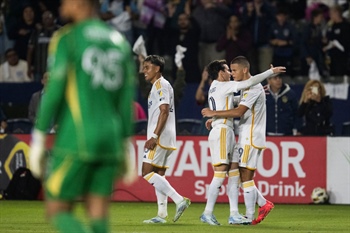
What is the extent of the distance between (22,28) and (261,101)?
9.72 metres

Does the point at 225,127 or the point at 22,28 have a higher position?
the point at 22,28

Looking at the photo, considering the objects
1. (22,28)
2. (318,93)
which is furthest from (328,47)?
(22,28)

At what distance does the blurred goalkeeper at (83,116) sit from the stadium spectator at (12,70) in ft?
46.7

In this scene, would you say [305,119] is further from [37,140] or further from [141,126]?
[37,140]

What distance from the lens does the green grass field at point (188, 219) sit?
39.0 ft

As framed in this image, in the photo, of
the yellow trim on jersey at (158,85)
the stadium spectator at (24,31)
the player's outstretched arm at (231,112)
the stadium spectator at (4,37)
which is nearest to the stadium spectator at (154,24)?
the stadium spectator at (24,31)

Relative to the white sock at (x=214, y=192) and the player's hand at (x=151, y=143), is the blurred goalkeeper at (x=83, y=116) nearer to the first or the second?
the white sock at (x=214, y=192)

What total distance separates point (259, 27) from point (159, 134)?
8016mm

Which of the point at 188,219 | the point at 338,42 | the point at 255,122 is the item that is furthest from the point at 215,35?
the point at 255,122

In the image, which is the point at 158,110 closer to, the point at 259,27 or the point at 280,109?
the point at 280,109

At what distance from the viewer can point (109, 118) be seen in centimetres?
636

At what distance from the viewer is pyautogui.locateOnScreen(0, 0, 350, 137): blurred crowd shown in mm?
19797

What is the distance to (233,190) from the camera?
499 inches

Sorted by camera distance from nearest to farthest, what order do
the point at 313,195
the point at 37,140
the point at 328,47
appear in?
the point at 37,140
the point at 313,195
the point at 328,47
